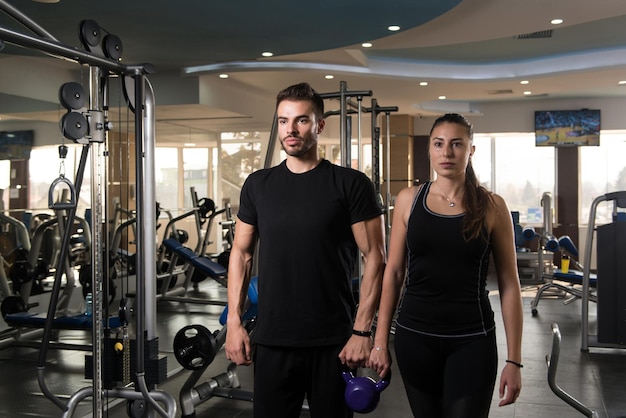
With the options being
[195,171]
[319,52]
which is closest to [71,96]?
[319,52]

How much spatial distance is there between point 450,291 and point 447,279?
1.2 inches

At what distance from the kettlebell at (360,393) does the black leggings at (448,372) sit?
118 millimetres

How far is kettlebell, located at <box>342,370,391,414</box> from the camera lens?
60.9 inches

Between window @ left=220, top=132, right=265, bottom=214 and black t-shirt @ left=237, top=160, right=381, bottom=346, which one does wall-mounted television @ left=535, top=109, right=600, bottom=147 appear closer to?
window @ left=220, top=132, right=265, bottom=214

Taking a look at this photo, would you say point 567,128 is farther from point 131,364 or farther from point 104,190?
point 131,364

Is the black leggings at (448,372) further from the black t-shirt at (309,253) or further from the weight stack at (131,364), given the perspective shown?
the weight stack at (131,364)

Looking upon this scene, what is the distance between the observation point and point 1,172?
4.92m

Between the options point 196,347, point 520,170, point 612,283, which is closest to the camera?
point 196,347

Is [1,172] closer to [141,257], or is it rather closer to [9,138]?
[9,138]

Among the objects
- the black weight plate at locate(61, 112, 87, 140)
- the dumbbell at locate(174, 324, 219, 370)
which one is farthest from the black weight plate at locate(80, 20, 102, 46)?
the dumbbell at locate(174, 324, 219, 370)

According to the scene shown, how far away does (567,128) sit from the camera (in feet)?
31.4

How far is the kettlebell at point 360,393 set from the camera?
60.9 inches

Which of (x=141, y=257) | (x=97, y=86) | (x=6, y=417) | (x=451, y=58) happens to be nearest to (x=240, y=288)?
(x=141, y=257)

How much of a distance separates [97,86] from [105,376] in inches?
49.3
